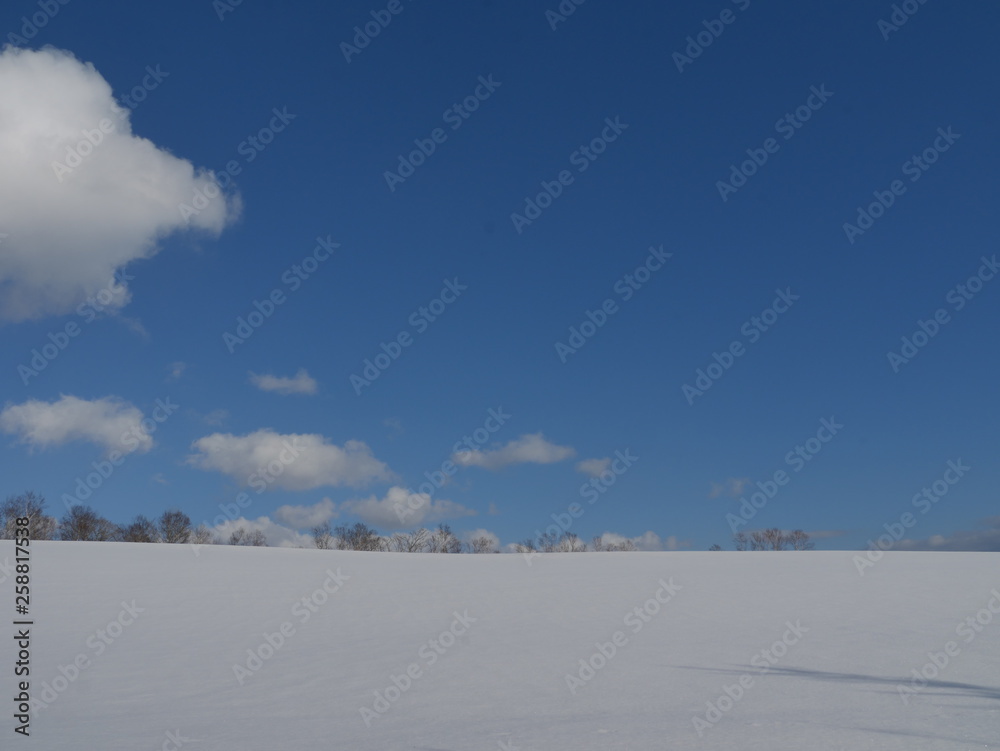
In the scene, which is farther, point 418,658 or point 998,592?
point 998,592

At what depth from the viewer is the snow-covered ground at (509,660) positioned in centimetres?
841

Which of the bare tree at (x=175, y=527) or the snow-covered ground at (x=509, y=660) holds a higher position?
the bare tree at (x=175, y=527)

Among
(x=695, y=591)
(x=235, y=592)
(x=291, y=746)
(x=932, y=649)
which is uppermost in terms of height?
(x=235, y=592)

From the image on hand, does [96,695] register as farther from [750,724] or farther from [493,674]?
[750,724]

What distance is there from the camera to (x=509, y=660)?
1288 cm

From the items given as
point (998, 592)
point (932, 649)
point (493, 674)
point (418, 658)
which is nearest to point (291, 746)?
point (493, 674)

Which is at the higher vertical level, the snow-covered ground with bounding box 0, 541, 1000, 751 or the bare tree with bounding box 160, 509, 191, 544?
the bare tree with bounding box 160, 509, 191, 544

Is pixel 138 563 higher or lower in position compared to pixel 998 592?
higher

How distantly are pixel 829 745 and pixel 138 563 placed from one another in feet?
95.1

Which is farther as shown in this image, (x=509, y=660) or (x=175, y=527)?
(x=175, y=527)

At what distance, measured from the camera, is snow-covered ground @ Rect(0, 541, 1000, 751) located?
27.6 feet

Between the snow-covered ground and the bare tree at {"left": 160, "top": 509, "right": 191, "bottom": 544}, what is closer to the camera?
the snow-covered ground

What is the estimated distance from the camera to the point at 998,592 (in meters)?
19.7

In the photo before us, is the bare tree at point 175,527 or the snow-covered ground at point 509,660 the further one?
the bare tree at point 175,527
